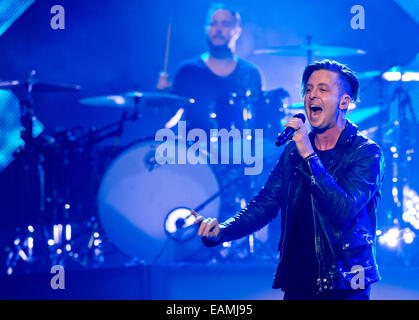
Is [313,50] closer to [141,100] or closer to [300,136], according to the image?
[141,100]

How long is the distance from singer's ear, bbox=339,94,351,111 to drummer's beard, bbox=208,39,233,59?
3.04m

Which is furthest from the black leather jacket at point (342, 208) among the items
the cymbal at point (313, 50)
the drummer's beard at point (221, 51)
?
the drummer's beard at point (221, 51)

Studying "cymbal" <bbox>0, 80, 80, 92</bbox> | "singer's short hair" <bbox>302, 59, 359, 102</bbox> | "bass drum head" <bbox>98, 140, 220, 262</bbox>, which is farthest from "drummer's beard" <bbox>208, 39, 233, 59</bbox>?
"singer's short hair" <bbox>302, 59, 359, 102</bbox>

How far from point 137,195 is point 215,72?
1.39 m

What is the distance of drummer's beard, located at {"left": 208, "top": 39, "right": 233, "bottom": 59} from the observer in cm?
551

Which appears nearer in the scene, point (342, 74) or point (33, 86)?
point (342, 74)

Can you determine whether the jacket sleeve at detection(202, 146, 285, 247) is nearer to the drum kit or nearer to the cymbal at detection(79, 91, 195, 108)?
the drum kit

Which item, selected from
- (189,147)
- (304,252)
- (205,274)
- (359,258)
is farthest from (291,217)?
(189,147)

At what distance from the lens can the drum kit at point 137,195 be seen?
5.11 meters

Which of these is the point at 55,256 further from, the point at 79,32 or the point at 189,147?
the point at 79,32

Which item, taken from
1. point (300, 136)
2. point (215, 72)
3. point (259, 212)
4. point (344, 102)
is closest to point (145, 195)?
point (215, 72)

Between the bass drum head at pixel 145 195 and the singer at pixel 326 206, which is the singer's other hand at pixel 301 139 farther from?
the bass drum head at pixel 145 195

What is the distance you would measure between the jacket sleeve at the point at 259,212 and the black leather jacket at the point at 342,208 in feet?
0.16

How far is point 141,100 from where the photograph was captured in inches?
212
